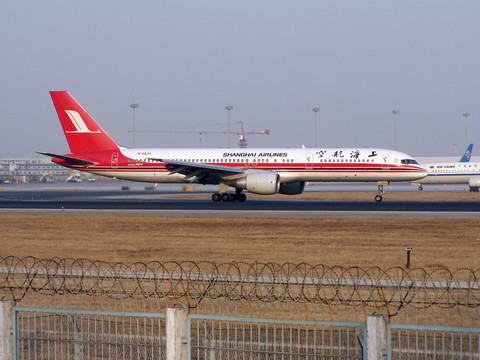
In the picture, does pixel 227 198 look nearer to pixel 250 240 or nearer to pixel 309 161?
pixel 309 161

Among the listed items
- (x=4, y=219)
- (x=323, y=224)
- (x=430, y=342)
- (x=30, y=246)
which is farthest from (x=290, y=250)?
(x=4, y=219)

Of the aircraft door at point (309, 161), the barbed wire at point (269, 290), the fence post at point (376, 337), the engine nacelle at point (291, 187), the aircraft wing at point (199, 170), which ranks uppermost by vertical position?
the aircraft door at point (309, 161)

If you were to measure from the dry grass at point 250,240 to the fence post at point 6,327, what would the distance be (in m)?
13.7

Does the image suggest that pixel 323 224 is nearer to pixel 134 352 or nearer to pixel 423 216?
pixel 423 216

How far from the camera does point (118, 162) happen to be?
52.1 m

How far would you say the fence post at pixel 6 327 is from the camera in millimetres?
8422

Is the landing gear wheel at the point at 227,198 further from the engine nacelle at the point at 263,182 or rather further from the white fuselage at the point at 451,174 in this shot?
the white fuselage at the point at 451,174

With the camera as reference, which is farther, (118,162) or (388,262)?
(118,162)

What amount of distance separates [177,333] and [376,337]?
220 centimetres

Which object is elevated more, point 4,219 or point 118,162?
point 118,162

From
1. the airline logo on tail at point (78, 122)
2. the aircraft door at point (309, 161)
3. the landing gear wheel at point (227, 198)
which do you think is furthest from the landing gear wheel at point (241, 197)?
the airline logo on tail at point (78, 122)

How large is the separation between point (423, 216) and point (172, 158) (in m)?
22.4

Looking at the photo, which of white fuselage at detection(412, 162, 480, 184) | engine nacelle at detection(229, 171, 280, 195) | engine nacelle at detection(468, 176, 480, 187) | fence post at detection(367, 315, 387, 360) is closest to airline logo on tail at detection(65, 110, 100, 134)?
engine nacelle at detection(229, 171, 280, 195)

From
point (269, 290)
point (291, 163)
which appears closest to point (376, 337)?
point (269, 290)
